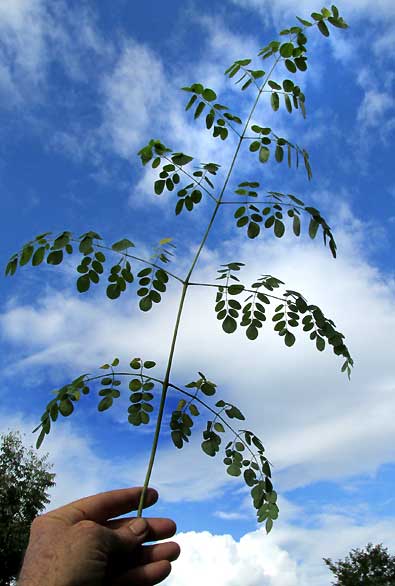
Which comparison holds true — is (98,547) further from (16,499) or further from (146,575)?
(16,499)

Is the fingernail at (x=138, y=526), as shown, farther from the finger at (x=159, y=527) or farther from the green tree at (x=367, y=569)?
the green tree at (x=367, y=569)

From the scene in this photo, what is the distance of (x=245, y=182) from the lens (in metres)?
3.77

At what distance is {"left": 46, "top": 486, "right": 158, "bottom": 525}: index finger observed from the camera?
10.3 ft

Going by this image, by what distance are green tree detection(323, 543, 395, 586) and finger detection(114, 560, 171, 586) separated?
983 inches

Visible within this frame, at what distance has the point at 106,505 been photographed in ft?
10.9

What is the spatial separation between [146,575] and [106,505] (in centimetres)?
45

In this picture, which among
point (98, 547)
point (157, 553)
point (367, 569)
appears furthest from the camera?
point (367, 569)

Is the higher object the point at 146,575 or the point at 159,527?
the point at 159,527

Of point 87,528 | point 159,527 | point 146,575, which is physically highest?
point 159,527

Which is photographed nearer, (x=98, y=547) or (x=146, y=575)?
(x=98, y=547)

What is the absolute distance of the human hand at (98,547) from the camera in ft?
9.05

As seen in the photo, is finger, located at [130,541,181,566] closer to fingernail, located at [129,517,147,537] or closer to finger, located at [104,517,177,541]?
finger, located at [104,517,177,541]

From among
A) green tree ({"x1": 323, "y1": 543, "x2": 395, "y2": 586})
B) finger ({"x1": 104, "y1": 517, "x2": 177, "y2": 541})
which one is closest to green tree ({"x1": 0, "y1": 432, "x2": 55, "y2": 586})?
green tree ({"x1": 323, "y1": 543, "x2": 395, "y2": 586})

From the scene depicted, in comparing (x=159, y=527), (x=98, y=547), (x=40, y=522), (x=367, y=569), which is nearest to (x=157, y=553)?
(x=159, y=527)
